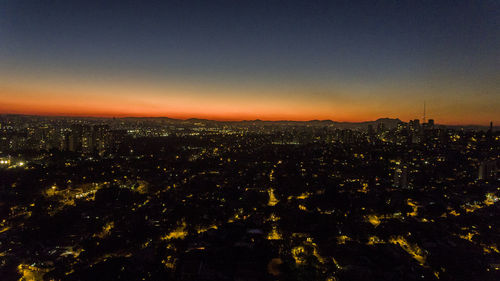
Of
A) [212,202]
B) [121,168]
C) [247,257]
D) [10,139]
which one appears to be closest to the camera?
[247,257]

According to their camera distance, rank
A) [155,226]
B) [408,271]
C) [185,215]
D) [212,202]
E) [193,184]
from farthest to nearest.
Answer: [193,184], [212,202], [185,215], [155,226], [408,271]

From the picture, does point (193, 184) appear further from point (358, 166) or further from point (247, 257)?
point (358, 166)

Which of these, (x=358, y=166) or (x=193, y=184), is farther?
(x=358, y=166)

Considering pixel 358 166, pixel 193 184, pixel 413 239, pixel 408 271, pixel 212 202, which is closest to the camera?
pixel 408 271

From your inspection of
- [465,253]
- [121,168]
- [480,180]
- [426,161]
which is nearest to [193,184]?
[121,168]

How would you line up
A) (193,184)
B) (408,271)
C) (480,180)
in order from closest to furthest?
1. (408,271)
2. (193,184)
3. (480,180)

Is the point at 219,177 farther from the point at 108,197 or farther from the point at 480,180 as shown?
the point at 480,180

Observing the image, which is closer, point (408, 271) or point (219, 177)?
point (408, 271)

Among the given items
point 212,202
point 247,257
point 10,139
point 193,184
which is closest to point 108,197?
point 193,184
